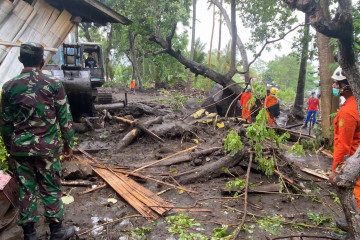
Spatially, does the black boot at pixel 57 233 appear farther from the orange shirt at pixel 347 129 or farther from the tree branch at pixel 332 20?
the tree branch at pixel 332 20

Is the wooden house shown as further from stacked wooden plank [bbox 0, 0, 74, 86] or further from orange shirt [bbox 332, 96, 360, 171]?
orange shirt [bbox 332, 96, 360, 171]

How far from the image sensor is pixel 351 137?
3363mm

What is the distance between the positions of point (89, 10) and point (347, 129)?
220 inches

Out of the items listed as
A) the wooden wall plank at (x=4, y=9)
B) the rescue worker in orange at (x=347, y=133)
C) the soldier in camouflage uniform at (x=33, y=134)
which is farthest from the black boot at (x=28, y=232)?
the wooden wall plank at (x=4, y=9)

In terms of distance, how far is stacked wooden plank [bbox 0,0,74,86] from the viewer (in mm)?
4934

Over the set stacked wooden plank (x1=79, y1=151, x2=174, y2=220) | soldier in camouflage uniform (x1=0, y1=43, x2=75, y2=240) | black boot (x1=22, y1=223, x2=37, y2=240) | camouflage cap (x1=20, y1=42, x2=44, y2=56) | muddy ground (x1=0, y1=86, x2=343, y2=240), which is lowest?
muddy ground (x1=0, y1=86, x2=343, y2=240)

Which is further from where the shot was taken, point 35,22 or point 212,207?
point 35,22

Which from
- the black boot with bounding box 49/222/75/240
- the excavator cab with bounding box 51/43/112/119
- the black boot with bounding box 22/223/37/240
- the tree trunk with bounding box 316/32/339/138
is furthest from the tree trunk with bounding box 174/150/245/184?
the excavator cab with bounding box 51/43/112/119

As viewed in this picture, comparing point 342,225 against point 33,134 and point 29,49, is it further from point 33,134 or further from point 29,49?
point 29,49

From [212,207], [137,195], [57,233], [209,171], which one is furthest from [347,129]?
[57,233]

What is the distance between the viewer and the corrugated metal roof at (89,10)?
18.6ft

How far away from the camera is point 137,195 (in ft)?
13.9

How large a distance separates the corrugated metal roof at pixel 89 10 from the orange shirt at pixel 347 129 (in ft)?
16.7

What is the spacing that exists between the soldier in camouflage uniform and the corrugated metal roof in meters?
3.17
